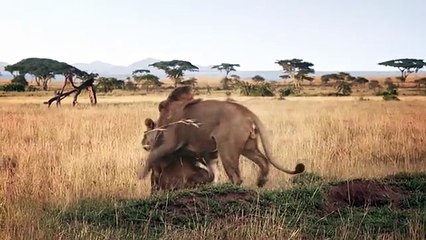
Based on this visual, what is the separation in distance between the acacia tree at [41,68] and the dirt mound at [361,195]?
15.0 metres

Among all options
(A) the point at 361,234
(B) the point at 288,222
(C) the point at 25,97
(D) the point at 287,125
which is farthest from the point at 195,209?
(C) the point at 25,97

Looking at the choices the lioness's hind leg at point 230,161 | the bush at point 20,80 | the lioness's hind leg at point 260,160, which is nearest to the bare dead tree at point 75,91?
the bush at point 20,80

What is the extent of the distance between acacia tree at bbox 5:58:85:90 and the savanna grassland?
15.8ft

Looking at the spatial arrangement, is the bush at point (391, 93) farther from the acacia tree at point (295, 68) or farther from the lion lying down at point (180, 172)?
the lion lying down at point (180, 172)

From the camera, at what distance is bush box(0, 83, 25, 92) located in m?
24.9

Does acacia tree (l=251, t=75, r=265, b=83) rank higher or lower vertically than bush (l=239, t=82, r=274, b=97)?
higher

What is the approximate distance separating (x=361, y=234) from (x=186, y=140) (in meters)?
3.13

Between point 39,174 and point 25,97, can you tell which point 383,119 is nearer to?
point 39,174

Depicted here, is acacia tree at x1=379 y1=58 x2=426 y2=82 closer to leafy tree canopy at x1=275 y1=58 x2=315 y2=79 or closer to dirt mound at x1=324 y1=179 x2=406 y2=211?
leafy tree canopy at x1=275 y1=58 x2=315 y2=79

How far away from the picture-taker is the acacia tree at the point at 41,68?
22.8m

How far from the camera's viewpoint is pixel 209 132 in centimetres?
841

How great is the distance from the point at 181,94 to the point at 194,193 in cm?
183

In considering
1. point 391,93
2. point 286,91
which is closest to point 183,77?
point 286,91

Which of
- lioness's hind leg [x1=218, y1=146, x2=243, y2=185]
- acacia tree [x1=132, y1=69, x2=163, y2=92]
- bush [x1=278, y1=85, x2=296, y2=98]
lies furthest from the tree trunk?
lioness's hind leg [x1=218, y1=146, x2=243, y2=185]
